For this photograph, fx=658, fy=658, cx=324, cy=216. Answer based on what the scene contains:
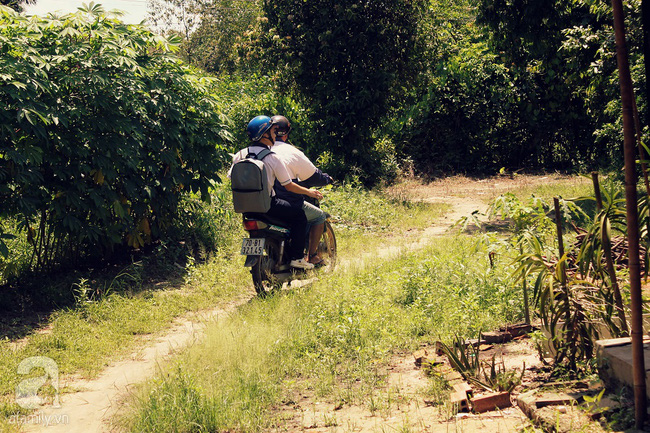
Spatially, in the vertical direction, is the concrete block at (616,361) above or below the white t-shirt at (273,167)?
below

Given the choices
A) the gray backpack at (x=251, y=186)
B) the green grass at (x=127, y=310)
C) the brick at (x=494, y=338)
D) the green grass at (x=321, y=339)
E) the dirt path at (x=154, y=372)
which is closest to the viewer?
the dirt path at (x=154, y=372)

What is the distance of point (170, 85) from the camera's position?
802cm

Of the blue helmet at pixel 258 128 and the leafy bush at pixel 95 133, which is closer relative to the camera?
the leafy bush at pixel 95 133

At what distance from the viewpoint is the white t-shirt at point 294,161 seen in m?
7.00

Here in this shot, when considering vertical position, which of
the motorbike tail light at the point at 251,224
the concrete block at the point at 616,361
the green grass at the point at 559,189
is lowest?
the concrete block at the point at 616,361

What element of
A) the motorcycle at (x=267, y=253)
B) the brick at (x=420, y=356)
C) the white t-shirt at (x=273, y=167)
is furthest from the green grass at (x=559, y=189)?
the brick at (x=420, y=356)

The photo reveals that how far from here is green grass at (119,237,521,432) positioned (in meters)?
4.07

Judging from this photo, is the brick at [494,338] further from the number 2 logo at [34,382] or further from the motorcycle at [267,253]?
the number 2 logo at [34,382]

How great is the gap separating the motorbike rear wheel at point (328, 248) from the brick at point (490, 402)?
4325 millimetres

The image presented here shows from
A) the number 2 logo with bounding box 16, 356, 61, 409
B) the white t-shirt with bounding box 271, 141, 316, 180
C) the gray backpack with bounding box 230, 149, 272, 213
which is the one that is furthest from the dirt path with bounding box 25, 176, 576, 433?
the white t-shirt with bounding box 271, 141, 316, 180

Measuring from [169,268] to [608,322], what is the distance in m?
5.68

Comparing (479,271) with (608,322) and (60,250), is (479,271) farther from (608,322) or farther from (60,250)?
(60,250)

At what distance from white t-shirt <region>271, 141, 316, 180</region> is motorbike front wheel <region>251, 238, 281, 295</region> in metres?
0.78

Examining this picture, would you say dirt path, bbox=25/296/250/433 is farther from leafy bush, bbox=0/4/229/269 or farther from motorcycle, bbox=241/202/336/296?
leafy bush, bbox=0/4/229/269
